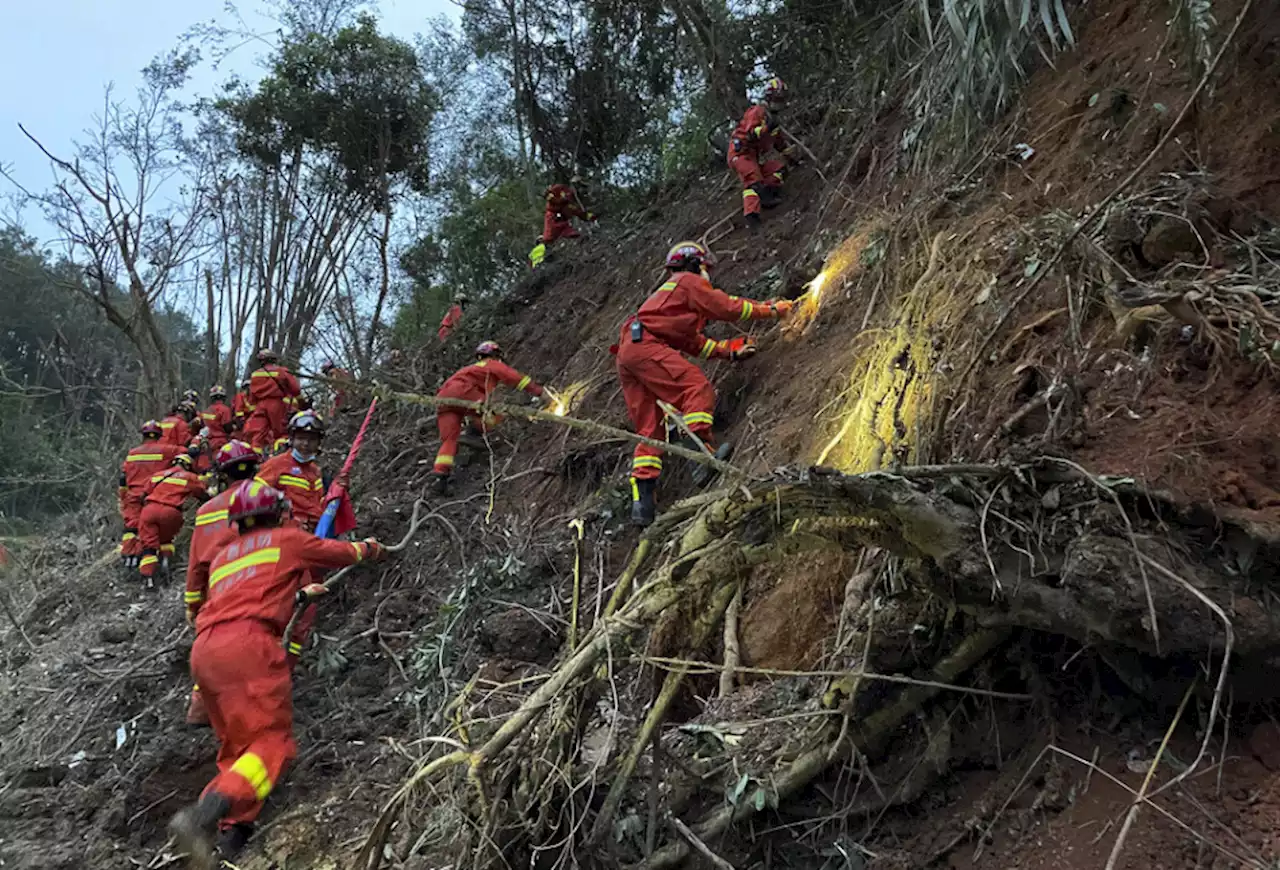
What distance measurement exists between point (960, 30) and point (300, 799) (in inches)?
227

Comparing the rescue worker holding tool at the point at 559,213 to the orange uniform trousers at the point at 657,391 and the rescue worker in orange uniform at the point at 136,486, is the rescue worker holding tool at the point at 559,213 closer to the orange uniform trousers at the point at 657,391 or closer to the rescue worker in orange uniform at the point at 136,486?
the rescue worker in orange uniform at the point at 136,486

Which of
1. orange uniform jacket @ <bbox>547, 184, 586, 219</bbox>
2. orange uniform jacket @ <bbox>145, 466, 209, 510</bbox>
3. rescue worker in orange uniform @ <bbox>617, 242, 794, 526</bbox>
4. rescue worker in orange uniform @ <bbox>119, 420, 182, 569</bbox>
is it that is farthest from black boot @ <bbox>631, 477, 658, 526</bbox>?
orange uniform jacket @ <bbox>547, 184, 586, 219</bbox>

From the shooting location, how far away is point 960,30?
474 cm

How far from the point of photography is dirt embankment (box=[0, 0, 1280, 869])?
2.60m

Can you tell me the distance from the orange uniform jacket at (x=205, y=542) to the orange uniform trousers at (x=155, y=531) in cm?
427

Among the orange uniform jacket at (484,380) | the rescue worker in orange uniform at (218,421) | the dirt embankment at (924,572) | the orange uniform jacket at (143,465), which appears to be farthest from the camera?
the rescue worker in orange uniform at (218,421)

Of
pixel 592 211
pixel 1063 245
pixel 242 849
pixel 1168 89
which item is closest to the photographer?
pixel 1063 245

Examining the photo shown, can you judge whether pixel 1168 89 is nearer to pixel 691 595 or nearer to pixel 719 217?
pixel 691 595

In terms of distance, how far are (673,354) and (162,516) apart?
22.0 feet

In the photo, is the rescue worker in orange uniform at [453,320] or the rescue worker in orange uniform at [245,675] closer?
the rescue worker in orange uniform at [245,675]

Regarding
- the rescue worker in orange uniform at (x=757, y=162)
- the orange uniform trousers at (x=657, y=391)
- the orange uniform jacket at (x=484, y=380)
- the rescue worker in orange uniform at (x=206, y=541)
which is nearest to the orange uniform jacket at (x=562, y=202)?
the rescue worker in orange uniform at (x=757, y=162)

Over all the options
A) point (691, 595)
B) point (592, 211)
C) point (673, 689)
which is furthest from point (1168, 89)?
point (592, 211)

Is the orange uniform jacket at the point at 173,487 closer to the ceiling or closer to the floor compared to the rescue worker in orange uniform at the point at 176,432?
closer to the floor

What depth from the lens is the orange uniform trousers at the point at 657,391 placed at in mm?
5863
